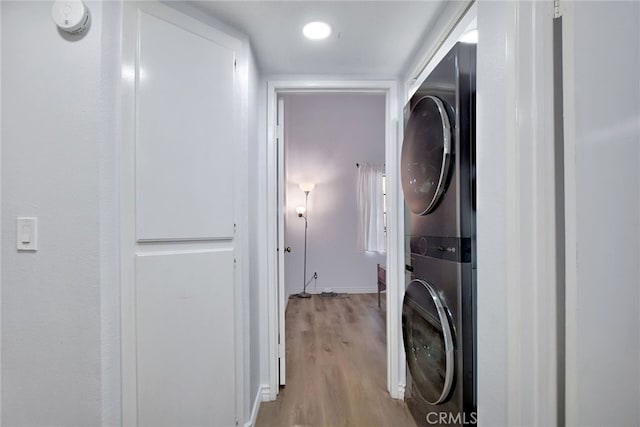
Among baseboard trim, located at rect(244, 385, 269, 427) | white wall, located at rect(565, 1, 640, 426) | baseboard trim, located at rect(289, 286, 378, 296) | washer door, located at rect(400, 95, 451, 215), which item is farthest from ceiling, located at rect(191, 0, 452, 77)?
baseboard trim, located at rect(289, 286, 378, 296)

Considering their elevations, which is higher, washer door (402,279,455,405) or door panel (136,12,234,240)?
door panel (136,12,234,240)

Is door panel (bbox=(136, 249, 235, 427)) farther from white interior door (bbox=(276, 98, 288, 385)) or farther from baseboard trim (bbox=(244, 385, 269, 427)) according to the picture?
white interior door (bbox=(276, 98, 288, 385))

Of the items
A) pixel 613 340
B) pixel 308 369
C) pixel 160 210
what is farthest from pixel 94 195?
pixel 308 369

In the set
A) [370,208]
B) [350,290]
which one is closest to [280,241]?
[370,208]

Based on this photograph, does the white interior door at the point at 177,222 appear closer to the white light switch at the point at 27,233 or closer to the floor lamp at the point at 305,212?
the white light switch at the point at 27,233

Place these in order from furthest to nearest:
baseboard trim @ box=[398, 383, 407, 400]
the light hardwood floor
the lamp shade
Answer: the lamp shade < baseboard trim @ box=[398, 383, 407, 400] < the light hardwood floor

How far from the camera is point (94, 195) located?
3.64 feet

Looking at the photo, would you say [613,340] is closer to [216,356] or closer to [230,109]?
[216,356]

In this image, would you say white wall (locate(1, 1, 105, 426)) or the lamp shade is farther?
the lamp shade

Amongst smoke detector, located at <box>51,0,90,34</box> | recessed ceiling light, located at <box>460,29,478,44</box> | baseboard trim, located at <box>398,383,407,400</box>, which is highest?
smoke detector, located at <box>51,0,90,34</box>

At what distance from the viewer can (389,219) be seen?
2100mm

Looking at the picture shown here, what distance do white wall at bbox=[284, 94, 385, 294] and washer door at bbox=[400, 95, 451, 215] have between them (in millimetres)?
3362

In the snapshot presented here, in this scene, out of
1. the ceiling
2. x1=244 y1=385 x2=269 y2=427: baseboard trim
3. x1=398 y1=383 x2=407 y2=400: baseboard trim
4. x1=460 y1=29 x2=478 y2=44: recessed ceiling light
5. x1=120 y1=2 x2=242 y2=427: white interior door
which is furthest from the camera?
x1=398 y1=383 x2=407 y2=400: baseboard trim

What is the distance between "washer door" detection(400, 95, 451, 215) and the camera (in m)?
1.14
